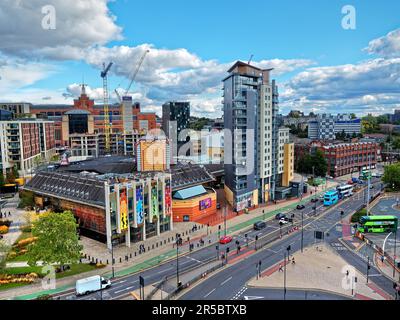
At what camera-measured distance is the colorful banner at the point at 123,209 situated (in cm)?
3986

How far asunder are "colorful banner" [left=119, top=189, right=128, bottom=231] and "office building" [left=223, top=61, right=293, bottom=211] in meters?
22.3

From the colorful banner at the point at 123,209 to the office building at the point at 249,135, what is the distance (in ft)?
73.3

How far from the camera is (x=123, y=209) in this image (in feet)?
132

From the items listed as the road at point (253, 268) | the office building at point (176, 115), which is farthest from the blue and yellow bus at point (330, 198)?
the office building at point (176, 115)

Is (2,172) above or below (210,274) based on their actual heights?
above

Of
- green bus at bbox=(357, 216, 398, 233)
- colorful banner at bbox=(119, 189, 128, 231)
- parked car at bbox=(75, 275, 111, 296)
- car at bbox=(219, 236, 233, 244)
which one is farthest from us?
green bus at bbox=(357, 216, 398, 233)

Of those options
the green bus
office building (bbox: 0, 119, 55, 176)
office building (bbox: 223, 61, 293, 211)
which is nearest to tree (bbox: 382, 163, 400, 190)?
office building (bbox: 223, 61, 293, 211)

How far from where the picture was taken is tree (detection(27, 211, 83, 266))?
1228 inches

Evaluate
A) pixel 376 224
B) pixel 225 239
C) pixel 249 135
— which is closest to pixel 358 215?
pixel 376 224

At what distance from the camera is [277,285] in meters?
29.4

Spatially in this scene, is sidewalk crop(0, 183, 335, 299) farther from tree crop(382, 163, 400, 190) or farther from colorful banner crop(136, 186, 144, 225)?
tree crop(382, 163, 400, 190)
